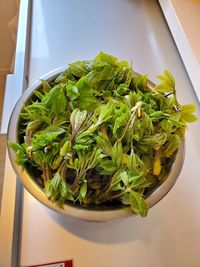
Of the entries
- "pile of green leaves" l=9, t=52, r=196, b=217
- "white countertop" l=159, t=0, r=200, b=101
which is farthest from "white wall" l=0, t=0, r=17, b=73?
"pile of green leaves" l=9, t=52, r=196, b=217

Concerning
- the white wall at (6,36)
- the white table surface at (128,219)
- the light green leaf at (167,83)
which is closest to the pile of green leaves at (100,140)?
the light green leaf at (167,83)

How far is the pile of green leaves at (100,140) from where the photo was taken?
15.6 inches

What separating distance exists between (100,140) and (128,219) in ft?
0.68

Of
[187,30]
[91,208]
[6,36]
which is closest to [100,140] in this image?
[91,208]

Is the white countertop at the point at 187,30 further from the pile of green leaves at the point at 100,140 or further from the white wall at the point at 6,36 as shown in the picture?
the white wall at the point at 6,36

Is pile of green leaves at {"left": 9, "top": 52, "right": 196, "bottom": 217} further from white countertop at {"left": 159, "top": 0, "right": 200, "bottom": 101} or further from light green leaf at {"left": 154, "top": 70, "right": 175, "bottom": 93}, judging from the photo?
white countertop at {"left": 159, "top": 0, "right": 200, "bottom": 101}

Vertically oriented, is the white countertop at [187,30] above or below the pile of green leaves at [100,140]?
above

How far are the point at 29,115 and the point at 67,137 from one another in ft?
0.30

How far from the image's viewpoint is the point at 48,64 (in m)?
0.72

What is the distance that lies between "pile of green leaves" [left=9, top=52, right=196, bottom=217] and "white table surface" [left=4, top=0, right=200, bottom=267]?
107 mm

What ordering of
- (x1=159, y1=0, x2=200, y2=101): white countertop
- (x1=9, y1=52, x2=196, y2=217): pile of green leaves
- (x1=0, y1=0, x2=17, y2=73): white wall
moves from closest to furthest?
1. (x1=9, y1=52, x2=196, y2=217): pile of green leaves
2. (x1=159, y1=0, x2=200, y2=101): white countertop
3. (x1=0, y1=0, x2=17, y2=73): white wall

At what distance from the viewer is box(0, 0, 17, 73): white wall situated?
57.0 inches

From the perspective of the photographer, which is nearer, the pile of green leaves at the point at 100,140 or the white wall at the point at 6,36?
the pile of green leaves at the point at 100,140

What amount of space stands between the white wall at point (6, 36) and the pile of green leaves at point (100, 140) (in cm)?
123
